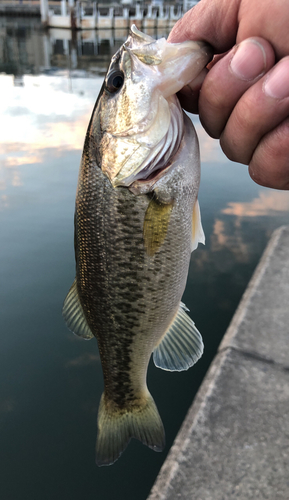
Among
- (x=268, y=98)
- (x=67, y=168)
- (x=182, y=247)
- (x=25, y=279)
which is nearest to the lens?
(x=268, y=98)

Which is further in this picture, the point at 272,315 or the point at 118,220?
the point at 272,315

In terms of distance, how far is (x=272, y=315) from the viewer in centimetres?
330

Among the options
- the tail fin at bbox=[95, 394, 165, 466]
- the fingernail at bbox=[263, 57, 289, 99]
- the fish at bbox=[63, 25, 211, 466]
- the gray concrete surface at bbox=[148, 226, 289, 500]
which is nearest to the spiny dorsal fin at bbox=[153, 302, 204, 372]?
the fish at bbox=[63, 25, 211, 466]

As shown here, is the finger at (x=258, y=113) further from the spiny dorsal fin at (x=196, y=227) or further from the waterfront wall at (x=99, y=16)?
the waterfront wall at (x=99, y=16)

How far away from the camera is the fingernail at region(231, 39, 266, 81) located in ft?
4.30

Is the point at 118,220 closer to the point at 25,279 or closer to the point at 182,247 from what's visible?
the point at 182,247

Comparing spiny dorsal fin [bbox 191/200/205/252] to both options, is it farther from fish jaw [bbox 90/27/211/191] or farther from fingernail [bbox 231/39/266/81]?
fingernail [bbox 231/39/266/81]

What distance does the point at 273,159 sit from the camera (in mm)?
1535

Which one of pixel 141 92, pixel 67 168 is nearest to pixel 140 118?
pixel 141 92

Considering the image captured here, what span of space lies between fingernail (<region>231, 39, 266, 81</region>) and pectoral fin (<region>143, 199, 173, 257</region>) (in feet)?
1.90

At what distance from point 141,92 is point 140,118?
103 millimetres

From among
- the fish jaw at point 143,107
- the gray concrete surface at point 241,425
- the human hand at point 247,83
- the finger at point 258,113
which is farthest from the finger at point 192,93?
the gray concrete surface at point 241,425

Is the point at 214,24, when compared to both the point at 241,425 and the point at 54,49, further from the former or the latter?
the point at 54,49

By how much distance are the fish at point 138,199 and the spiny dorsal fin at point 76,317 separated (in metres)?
0.05
